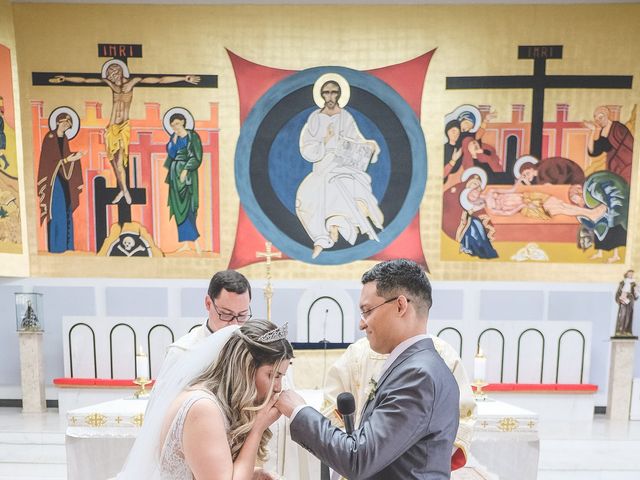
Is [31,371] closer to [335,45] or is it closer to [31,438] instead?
[31,438]

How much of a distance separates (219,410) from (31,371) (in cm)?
585

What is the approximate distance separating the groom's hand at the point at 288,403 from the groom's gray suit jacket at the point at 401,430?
6 centimetres

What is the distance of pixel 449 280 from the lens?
6270mm

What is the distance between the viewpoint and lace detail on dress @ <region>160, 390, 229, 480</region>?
162 centimetres

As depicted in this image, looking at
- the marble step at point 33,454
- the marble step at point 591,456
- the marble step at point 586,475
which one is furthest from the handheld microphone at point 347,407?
the marble step at point 33,454

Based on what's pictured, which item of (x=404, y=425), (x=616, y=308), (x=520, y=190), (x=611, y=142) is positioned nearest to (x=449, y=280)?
(x=520, y=190)

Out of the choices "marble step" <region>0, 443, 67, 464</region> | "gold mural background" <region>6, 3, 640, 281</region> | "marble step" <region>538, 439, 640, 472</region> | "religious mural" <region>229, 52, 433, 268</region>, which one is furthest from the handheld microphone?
"gold mural background" <region>6, 3, 640, 281</region>

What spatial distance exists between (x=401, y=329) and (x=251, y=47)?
18.1 feet

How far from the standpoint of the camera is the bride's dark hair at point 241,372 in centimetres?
170

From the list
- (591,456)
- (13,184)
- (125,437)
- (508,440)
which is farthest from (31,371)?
(591,456)

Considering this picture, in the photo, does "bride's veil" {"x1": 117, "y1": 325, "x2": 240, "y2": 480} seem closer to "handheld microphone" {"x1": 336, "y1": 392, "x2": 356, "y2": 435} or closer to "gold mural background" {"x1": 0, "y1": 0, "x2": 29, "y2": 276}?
"handheld microphone" {"x1": 336, "y1": 392, "x2": 356, "y2": 435}

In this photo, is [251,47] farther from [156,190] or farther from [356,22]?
→ [156,190]

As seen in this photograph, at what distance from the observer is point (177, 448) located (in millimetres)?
1665

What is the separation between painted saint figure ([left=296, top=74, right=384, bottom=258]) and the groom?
4.38 m
